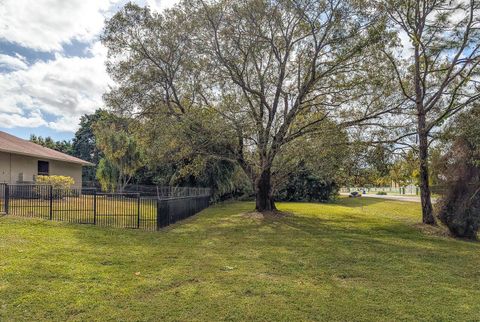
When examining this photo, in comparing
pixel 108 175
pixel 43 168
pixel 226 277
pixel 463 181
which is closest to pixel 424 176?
pixel 463 181

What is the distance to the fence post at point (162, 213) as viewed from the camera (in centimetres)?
1066

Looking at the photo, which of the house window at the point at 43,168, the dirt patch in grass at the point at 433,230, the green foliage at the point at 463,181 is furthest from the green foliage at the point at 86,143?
the green foliage at the point at 463,181

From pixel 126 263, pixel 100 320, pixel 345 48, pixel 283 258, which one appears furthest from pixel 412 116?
pixel 100 320

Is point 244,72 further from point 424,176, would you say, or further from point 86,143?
point 86,143

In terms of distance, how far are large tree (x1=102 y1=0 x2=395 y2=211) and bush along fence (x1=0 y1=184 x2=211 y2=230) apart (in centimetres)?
319

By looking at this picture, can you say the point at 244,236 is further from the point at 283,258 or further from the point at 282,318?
the point at 282,318

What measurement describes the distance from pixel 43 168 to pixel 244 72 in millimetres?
15607

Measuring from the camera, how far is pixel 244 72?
14750mm

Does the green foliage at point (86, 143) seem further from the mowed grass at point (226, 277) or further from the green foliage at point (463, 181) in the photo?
the green foliage at point (463, 181)

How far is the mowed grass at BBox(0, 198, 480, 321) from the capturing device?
416 centimetres

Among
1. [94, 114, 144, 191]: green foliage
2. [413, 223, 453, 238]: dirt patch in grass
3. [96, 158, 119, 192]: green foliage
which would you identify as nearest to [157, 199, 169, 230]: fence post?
[413, 223, 453, 238]: dirt patch in grass

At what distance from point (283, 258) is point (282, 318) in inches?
130

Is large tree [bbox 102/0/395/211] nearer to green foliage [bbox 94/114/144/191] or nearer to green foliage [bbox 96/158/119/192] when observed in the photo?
green foliage [bbox 94/114/144/191]

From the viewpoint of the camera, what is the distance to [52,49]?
1535 centimetres
